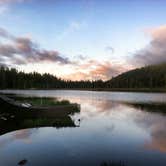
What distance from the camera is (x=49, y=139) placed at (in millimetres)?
16766

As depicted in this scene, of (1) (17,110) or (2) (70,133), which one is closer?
(2) (70,133)

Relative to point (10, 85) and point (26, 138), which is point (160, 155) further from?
point (10, 85)

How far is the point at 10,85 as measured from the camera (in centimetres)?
17625

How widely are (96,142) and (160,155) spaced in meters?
5.00

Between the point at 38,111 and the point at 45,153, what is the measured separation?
13.9 m

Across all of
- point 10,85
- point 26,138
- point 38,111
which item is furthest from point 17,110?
point 10,85

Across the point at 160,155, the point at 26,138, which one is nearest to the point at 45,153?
the point at 26,138

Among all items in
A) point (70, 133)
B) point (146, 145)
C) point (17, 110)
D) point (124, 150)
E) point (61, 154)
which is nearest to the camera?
point (61, 154)

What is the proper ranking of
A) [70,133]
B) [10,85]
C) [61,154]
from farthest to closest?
[10,85] → [70,133] → [61,154]

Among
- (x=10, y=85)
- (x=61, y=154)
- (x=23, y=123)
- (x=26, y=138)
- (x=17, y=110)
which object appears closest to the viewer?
(x=61, y=154)

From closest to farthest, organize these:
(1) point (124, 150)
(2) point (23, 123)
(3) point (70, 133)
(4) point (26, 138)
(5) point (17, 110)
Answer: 1. (1) point (124, 150)
2. (4) point (26, 138)
3. (3) point (70, 133)
4. (2) point (23, 123)
5. (5) point (17, 110)

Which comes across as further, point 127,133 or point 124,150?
point 127,133

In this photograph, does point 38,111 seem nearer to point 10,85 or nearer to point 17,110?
point 17,110

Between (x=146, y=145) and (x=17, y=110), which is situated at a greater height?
(x=17, y=110)
